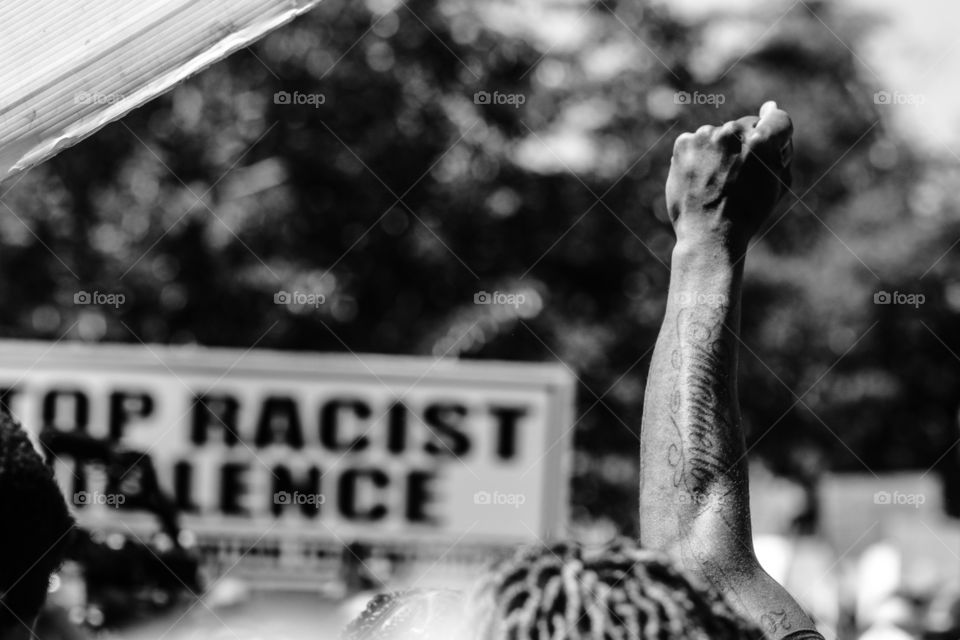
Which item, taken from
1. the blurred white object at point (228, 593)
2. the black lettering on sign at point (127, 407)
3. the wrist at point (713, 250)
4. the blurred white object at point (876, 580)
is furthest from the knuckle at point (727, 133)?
the blurred white object at point (876, 580)

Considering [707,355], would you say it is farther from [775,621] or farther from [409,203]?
[409,203]

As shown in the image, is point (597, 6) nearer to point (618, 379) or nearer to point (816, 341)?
point (618, 379)

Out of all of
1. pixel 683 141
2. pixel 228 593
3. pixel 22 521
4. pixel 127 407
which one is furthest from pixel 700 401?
pixel 127 407

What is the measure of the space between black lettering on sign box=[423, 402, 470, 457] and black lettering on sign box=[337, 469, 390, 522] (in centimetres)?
31

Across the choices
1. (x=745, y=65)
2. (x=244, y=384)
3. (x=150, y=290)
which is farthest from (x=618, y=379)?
(x=745, y=65)

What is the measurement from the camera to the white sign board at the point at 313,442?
6.95 metres

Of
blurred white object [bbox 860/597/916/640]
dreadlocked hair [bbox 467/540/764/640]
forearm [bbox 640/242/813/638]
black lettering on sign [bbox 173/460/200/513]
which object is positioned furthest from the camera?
black lettering on sign [bbox 173/460/200/513]

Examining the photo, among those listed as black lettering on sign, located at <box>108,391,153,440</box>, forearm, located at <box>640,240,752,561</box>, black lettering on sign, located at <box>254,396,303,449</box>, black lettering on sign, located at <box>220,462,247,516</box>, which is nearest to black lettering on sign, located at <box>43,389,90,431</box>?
black lettering on sign, located at <box>108,391,153,440</box>

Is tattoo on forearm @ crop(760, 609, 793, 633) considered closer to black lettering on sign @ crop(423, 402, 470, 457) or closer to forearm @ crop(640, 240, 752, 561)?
forearm @ crop(640, 240, 752, 561)

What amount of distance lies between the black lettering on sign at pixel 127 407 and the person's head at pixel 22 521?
5.49m

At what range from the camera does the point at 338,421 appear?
709 cm

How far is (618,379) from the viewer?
11.3m

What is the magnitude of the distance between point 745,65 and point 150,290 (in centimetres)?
863

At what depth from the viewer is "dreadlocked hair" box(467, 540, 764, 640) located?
3.36 feet
